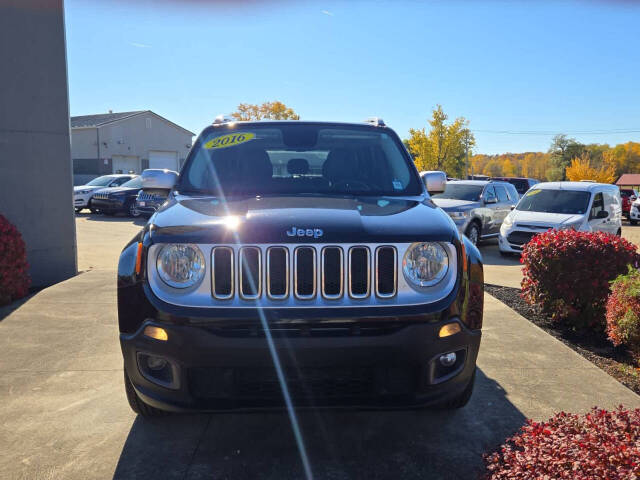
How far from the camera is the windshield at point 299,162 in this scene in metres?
3.77

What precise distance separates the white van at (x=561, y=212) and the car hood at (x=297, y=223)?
8830 millimetres

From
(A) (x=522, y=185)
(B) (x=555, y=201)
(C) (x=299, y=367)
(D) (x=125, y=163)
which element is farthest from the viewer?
(D) (x=125, y=163)

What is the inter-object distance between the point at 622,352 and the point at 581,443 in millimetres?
3358

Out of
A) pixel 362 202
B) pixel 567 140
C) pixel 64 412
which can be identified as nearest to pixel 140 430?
pixel 64 412

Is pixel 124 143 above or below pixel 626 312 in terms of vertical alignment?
above

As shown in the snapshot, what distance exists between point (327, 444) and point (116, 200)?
1746 cm

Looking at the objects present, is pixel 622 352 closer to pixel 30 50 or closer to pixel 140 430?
pixel 140 430

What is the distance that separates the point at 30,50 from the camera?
7070mm

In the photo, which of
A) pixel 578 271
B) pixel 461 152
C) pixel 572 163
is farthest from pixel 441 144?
pixel 578 271

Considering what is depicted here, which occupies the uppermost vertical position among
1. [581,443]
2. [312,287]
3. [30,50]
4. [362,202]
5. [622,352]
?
[30,50]

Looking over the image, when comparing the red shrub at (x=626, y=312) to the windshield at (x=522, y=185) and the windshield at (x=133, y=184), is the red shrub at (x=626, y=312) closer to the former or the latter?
the windshield at (x=133, y=184)

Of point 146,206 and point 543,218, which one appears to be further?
point 146,206

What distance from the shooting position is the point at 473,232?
12.3 meters

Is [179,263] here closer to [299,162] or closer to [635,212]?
[299,162]
